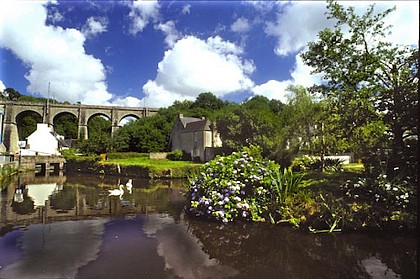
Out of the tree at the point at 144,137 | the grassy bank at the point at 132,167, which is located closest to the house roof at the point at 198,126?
the tree at the point at 144,137

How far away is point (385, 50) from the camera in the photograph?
9758mm

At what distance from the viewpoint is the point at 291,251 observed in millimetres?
5383

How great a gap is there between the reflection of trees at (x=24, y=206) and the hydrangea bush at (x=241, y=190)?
5673 millimetres

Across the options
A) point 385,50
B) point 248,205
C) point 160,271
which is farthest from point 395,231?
point 385,50

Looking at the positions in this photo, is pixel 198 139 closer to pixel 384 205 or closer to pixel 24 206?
pixel 24 206

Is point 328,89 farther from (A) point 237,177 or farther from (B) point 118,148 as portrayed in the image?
(B) point 118,148

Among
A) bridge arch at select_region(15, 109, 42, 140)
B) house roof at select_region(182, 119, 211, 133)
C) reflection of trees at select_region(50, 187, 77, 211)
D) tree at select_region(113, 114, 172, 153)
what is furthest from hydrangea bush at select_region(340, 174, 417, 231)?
bridge arch at select_region(15, 109, 42, 140)

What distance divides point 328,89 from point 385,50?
248 centimetres

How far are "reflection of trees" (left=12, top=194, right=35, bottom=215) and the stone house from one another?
2012 cm

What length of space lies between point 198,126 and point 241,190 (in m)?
25.0

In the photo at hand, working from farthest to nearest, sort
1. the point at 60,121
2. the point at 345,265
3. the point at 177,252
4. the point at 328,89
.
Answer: the point at 60,121
the point at 328,89
the point at 177,252
the point at 345,265

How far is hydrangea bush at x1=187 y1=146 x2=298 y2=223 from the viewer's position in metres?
7.24

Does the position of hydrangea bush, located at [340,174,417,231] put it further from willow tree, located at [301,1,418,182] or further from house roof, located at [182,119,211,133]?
house roof, located at [182,119,211,133]

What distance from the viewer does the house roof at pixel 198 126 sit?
101 feet
